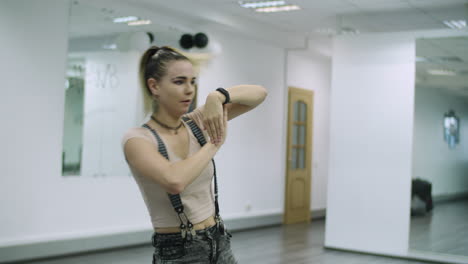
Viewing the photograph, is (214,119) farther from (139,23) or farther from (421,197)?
(421,197)

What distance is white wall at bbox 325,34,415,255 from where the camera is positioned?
664cm

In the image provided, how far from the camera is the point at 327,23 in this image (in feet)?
25.6

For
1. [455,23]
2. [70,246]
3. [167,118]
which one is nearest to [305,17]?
[455,23]

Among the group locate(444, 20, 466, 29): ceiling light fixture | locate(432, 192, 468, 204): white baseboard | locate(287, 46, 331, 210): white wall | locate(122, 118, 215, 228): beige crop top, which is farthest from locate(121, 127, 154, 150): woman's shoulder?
locate(287, 46, 331, 210): white wall

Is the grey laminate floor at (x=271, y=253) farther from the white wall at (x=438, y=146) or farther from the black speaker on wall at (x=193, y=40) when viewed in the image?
the black speaker on wall at (x=193, y=40)

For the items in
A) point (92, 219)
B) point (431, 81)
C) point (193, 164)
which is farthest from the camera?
point (431, 81)

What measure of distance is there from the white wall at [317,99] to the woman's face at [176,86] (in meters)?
8.19

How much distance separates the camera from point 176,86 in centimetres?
143

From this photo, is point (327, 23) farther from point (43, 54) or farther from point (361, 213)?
A: point (43, 54)

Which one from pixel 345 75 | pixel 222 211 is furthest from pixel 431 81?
pixel 222 211

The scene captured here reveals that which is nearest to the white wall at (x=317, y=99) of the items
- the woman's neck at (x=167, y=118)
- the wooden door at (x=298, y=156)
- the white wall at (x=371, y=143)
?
the wooden door at (x=298, y=156)

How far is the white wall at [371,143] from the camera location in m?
6.64

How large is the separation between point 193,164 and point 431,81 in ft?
18.9

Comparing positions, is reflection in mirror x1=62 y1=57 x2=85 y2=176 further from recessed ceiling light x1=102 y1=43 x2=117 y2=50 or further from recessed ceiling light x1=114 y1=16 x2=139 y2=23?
recessed ceiling light x1=114 y1=16 x2=139 y2=23
